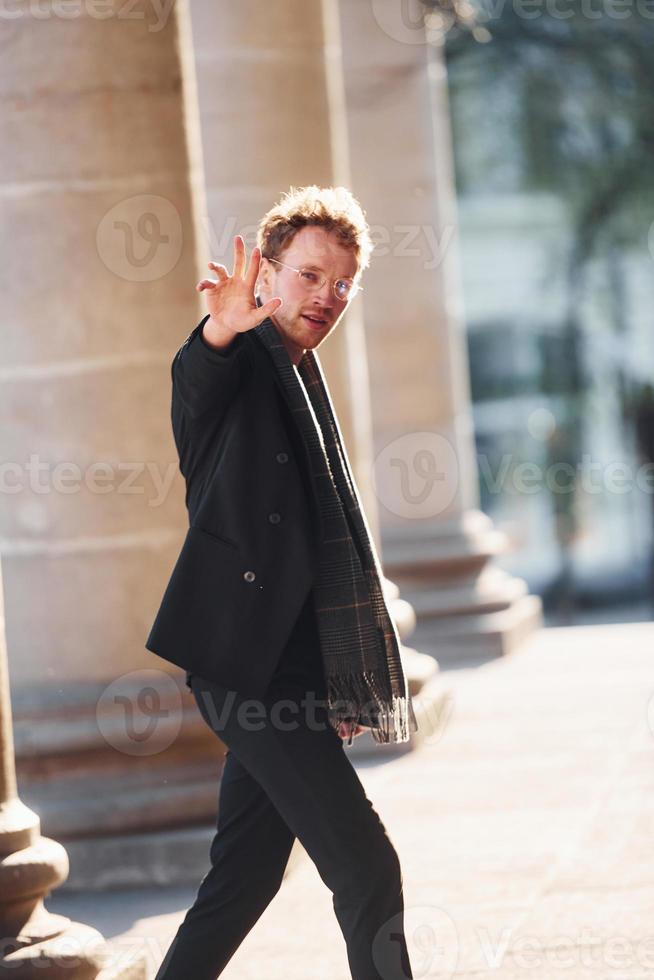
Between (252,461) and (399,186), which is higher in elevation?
(399,186)

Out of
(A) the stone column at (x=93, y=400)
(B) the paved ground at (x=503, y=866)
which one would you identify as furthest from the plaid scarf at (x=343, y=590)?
(A) the stone column at (x=93, y=400)

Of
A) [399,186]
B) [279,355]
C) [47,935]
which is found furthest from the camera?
[399,186]

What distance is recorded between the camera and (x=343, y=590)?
3.68 m

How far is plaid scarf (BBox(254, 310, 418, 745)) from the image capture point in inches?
143

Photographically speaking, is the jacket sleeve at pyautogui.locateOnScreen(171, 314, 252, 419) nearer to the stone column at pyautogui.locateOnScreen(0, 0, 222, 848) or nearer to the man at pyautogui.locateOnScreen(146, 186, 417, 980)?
the man at pyautogui.locateOnScreen(146, 186, 417, 980)

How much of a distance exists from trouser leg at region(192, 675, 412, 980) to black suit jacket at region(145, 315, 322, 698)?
0.09 metres

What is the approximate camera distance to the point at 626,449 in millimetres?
23359

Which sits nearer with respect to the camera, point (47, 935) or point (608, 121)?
point (47, 935)

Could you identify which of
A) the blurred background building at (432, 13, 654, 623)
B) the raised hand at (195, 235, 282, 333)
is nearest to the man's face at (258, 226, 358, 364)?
the raised hand at (195, 235, 282, 333)

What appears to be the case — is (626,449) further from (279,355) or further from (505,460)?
(279,355)

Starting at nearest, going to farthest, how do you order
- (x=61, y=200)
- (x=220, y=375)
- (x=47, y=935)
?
(x=220, y=375) < (x=47, y=935) < (x=61, y=200)

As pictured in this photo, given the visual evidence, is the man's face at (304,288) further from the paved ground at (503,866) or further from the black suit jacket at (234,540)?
the paved ground at (503,866)

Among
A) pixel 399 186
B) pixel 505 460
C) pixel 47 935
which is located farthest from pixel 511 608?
pixel 505 460

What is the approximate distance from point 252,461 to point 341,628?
1.39ft
